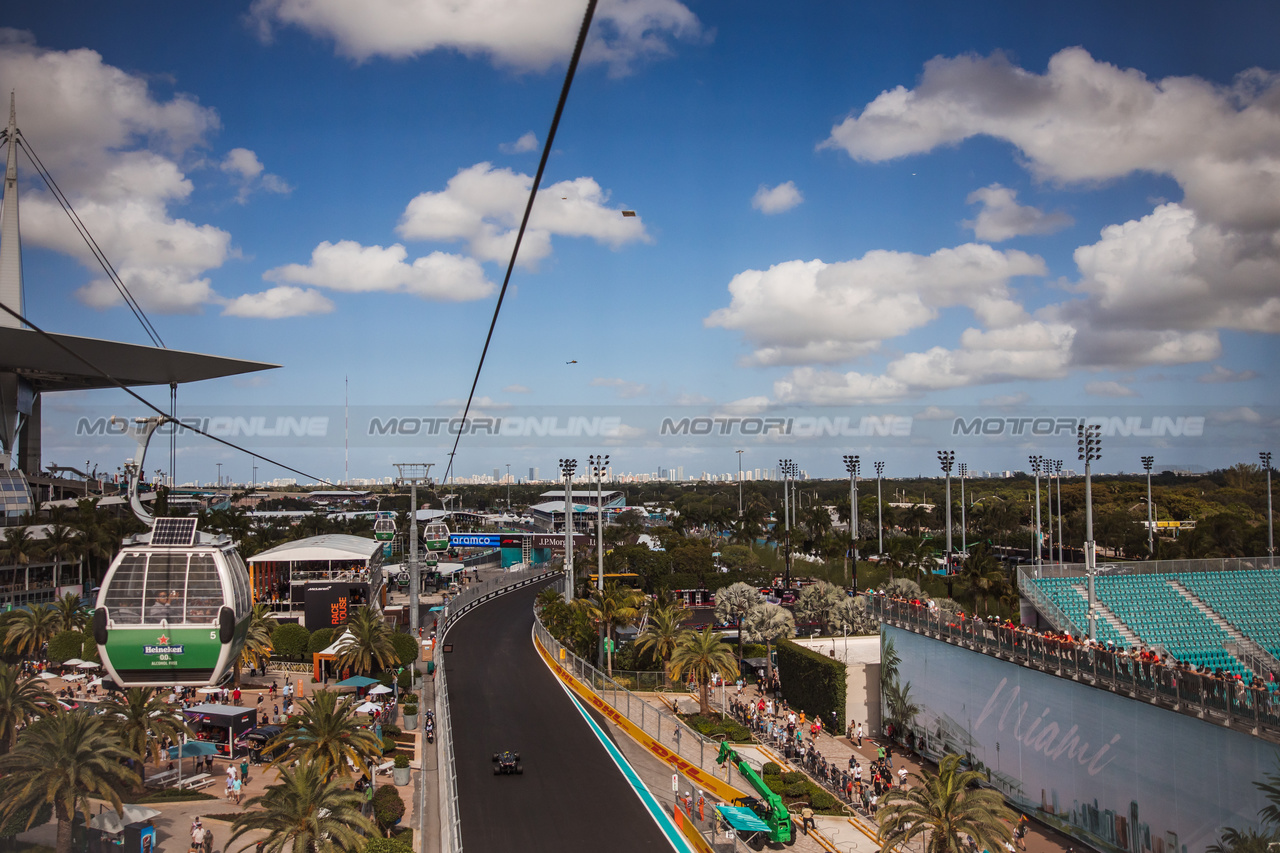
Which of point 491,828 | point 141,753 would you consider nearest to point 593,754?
point 491,828

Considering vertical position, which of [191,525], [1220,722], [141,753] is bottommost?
[141,753]

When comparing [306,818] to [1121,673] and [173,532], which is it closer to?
[173,532]

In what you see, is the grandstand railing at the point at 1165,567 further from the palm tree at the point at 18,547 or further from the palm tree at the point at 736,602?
the palm tree at the point at 18,547

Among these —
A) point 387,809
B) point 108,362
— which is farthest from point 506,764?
point 108,362

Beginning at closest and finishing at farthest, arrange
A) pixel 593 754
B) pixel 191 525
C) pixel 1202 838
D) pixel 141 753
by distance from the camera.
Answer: pixel 191 525, pixel 1202 838, pixel 141 753, pixel 593 754

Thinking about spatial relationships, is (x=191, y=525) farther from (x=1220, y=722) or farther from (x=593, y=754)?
(x=1220, y=722)

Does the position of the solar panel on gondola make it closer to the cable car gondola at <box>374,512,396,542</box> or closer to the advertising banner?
the advertising banner

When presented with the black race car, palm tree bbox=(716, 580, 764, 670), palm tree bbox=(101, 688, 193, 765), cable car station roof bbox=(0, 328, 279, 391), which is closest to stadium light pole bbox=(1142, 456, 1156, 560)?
palm tree bbox=(716, 580, 764, 670)

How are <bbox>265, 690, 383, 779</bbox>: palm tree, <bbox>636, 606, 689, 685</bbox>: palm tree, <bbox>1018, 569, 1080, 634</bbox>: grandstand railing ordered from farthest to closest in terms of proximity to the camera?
<bbox>636, 606, 689, 685</bbox>: palm tree < <bbox>1018, 569, 1080, 634</bbox>: grandstand railing < <bbox>265, 690, 383, 779</bbox>: palm tree
